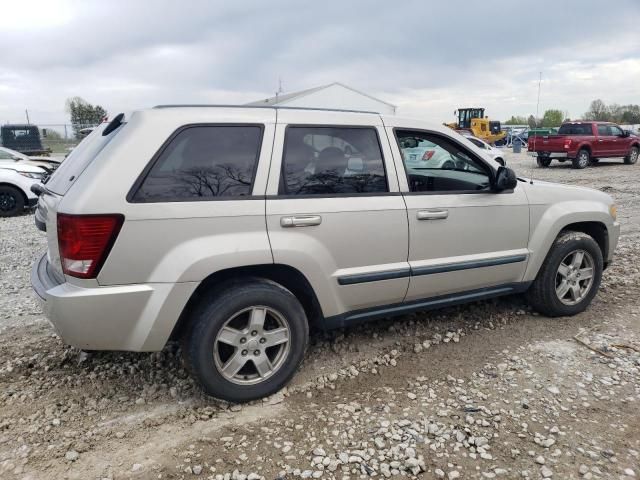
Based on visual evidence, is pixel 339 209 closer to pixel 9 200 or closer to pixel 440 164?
pixel 440 164

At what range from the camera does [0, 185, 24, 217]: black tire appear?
9.48 meters

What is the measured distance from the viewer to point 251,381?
2.93 metres

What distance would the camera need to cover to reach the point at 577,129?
62.0 feet

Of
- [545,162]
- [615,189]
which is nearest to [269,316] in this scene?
[615,189]

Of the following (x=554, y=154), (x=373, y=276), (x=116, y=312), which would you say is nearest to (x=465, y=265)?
(x=373, y=276)

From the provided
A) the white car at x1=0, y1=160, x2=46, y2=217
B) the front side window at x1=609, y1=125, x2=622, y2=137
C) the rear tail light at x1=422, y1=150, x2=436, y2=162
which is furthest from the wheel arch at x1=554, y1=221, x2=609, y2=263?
the front side window at x1=609, y1=125, x2=622, y2=137

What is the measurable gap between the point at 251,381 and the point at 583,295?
10.1ft

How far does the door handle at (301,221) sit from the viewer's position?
9.30 ft

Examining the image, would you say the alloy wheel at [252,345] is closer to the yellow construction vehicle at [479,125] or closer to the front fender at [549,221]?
the front fender at [549,221]

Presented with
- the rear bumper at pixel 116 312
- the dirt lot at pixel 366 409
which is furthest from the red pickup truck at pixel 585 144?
the rear bumper at pixel 116 312

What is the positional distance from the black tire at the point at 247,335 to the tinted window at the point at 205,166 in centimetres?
59

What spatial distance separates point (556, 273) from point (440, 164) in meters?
1.39

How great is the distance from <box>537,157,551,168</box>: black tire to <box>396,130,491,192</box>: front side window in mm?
17529

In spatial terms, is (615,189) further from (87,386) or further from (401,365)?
(87,386)
